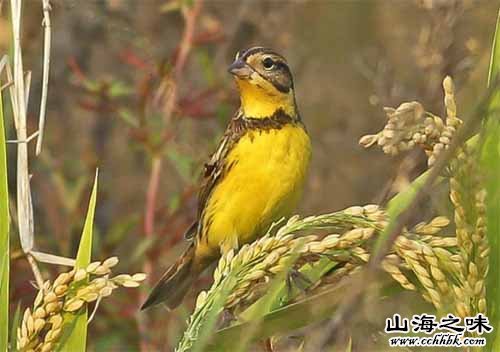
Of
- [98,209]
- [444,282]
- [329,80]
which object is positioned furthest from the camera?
[329,80]

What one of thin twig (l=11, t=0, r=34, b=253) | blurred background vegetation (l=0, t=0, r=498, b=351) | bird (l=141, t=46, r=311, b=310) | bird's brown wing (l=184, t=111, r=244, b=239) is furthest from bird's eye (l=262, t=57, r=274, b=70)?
thin twig (l=11, t=0, r=34, b=253)

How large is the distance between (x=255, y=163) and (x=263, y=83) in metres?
0.19

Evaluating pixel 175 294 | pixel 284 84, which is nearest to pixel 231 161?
pixel 284 84

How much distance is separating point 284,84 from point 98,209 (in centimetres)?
166

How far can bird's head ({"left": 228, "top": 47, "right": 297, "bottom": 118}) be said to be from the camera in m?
2.45

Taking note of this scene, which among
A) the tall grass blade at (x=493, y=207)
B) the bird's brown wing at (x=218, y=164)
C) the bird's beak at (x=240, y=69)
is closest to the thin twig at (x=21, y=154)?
the tall grass blade at (x=493, y=207)

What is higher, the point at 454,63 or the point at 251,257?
the point at 251,257

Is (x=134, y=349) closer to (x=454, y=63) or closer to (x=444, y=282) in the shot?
(x=454, y=63)

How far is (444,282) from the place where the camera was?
3.67 ft

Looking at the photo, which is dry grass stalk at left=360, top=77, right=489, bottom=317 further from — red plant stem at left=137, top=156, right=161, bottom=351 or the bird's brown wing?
red plant stem at left=137, top=156, right=161, bottom=351

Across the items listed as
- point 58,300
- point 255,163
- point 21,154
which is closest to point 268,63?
point 255,163

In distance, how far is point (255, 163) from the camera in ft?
8.04

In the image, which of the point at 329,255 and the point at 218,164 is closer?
the point at 329,255

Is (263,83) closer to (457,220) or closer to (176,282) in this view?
(176,282)
